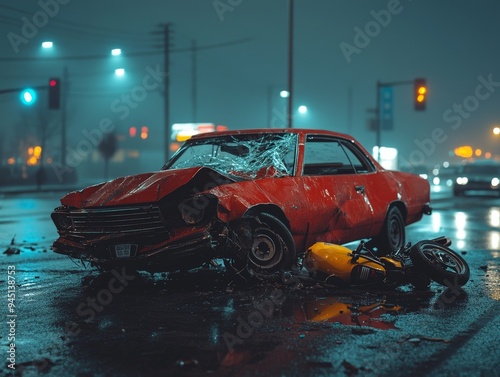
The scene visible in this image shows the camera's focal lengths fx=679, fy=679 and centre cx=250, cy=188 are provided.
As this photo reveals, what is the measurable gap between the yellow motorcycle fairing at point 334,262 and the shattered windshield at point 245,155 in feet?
3.31

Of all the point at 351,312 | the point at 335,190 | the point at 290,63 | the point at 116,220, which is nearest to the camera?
the point at 351,312

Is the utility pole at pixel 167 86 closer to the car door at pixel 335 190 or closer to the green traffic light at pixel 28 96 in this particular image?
the green traffic light at pixel 28 96

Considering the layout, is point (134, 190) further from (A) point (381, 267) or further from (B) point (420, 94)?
(B) point (420, 94)

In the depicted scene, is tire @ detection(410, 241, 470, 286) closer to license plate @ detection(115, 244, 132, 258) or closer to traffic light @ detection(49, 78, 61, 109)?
license plate @ detection(115, 244, 132, 258)

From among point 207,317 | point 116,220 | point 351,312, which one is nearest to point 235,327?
point 207,317

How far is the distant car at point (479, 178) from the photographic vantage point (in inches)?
1195

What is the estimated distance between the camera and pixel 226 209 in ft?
21.4

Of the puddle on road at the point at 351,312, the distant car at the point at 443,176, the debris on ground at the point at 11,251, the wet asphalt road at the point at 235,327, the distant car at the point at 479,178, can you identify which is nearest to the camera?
the wet asphalt road at the point at 235,327

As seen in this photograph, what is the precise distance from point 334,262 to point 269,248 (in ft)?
2.25

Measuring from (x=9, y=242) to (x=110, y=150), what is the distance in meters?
43.2

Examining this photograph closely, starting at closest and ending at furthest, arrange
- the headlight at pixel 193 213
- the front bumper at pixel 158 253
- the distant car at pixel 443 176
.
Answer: the front bumper at pixel 158 253
the headlight at pixel 193 213
the distant car at pixel 443 176

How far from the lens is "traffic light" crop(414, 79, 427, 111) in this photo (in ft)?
92.4

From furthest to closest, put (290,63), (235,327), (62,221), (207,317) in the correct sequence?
(290,63) → (62,221) → (207,317) → (235,327)

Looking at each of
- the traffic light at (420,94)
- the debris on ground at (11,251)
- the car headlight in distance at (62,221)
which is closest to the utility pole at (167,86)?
the traffic light at (420,94)
